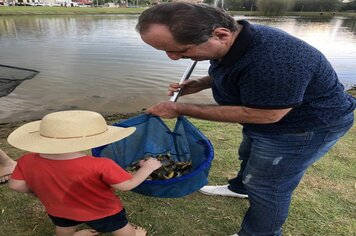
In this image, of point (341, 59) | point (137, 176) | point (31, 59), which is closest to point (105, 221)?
point (137, 176)

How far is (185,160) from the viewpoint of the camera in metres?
2.75

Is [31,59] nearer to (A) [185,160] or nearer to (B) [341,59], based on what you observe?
(A) [185,160]

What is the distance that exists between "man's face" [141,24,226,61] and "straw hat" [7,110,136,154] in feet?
1.78

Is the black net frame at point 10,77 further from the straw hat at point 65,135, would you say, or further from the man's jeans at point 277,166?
the man's jeans at point 277,166

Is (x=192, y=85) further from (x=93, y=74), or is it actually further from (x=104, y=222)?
(x=93, y=74)

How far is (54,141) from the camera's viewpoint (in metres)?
1.65

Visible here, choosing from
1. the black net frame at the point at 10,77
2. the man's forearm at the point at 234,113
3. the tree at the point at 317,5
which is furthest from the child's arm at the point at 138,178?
the tree at the point at 317,5

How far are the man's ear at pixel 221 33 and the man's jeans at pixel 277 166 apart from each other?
0.64 m

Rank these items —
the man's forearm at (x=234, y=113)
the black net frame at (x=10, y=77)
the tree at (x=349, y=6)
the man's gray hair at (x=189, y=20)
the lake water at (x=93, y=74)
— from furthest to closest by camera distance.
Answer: the tree at (x=349, y=6)
the lake water at (x=93, y=74)
the black net frame at (x=10, y=77)
the man's forearm at (x=234, y=113)
the man's gray hair at (x=189, y=20)

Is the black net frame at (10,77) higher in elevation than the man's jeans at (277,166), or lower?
lower

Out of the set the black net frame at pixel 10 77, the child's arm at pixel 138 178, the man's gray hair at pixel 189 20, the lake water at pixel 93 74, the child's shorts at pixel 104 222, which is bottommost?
the lake water at pixel 93 74

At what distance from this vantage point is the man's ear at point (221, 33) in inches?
62.6

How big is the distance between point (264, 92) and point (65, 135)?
1.03 m

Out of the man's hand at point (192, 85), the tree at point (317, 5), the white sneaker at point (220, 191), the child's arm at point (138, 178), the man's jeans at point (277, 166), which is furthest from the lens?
the tree at point (317, 5)
